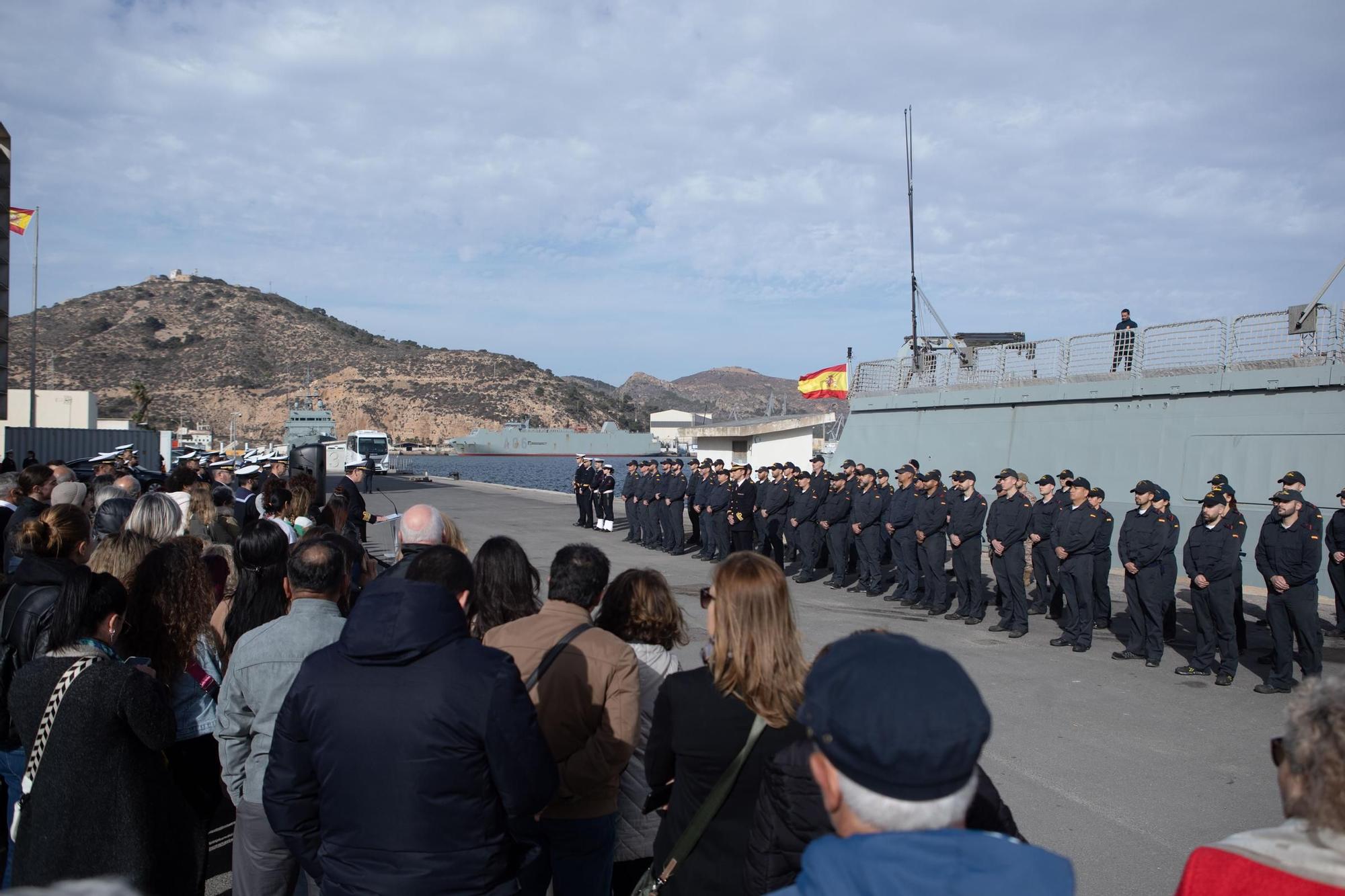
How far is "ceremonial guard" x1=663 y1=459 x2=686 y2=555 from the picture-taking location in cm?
1767

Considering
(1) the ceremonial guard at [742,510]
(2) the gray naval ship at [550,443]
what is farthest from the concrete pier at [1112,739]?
(2) the gray naval ship at [550,443]

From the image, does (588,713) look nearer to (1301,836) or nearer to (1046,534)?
(1301,836)

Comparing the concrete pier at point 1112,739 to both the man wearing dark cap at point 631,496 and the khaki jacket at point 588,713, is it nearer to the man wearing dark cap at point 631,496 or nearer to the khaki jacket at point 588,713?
the khaki jacket at point 588,713

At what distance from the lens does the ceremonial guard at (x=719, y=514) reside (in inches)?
634

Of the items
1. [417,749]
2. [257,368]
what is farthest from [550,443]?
[417,749]

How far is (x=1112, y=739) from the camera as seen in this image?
20.4 feet

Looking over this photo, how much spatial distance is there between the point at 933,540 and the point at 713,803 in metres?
9.92

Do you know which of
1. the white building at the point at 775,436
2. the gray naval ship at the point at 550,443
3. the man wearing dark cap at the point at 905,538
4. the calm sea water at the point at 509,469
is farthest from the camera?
the gray naval ship at the point at 550,443

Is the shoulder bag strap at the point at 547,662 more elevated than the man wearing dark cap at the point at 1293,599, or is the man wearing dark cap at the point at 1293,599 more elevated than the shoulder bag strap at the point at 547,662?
the shoulder bag strap at the point at 547,662

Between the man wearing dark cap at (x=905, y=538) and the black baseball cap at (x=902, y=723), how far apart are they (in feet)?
36.7

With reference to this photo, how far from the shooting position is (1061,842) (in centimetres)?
450

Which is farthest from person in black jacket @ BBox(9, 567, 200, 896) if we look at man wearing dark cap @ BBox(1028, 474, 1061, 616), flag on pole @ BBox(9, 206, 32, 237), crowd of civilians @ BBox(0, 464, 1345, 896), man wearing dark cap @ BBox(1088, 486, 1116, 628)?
flag on pole @ BBox(9, 206, 32, 237)

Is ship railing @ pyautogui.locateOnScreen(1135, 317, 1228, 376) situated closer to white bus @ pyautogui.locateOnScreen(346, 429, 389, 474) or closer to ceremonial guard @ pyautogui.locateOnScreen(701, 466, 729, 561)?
ceremonial guard @ pyautogui.locateOnScreen(701, 466, 729, 561)

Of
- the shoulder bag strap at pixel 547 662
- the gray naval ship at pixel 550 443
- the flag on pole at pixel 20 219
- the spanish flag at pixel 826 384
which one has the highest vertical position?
the flag on pole at pixel 20 219
